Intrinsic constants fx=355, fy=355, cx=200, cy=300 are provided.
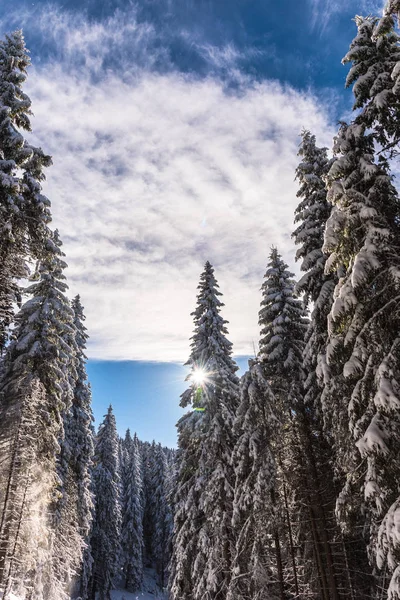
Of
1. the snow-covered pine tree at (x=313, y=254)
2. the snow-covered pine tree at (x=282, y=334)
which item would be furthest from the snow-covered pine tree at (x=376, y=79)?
the snow-covered pine tree at (x=282, y=334)

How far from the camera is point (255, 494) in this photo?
47.4ft

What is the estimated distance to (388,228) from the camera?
28.6 ft

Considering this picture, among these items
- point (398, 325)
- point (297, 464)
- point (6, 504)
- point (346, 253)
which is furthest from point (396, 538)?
point (6, 504)

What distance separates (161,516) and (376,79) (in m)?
60.7

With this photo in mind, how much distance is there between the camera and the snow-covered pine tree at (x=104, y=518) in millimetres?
37406

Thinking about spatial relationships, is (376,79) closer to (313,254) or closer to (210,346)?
(313,254)

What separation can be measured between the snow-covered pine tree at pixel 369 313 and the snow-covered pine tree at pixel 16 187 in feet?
33.6

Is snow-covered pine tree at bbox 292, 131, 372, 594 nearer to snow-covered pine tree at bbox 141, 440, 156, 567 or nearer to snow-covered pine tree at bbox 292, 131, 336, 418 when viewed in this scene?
snow-covered pine tree at bbox 292, 131, 336, 418

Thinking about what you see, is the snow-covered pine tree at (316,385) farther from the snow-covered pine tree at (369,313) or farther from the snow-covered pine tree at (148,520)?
the snow-covered pine tree at (148,520)

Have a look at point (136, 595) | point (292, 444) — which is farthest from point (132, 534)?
point (292, 444)

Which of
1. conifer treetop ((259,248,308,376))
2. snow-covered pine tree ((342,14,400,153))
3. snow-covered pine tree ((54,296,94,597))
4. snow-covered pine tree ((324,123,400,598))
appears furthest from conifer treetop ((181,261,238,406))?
snow-covered pine tree ((342,14,400,153))

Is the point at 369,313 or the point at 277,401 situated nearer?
the point at 369,313

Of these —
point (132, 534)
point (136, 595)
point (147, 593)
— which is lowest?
point (147, 593)

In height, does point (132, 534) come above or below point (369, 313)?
below
